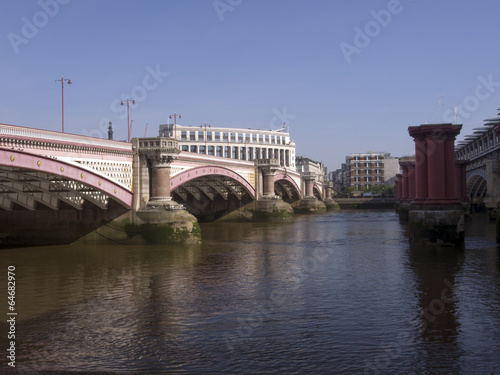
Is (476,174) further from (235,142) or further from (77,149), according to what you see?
(235,142)

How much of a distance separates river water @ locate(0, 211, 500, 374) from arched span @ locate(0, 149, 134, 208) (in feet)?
10.9

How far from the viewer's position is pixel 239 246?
2694cm

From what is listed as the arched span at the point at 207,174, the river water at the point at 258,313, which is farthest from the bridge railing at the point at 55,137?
the arched span at the point at 207,174

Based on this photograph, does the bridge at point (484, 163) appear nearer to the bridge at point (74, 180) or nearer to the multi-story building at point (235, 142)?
the bridge at point (74, 180)

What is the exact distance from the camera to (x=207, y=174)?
36.6 m

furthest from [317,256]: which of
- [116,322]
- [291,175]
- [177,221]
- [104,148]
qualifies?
[291,175]

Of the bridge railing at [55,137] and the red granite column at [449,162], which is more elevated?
the bridge railing at [55,137]

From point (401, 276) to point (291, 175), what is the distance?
1907 inches

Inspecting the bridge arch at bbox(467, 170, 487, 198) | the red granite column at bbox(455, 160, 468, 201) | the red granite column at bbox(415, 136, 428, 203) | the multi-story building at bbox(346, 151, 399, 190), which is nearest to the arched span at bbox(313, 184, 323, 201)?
the bridge arch at bbox(467, 170, 487, 198)

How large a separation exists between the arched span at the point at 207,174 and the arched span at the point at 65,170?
540cm

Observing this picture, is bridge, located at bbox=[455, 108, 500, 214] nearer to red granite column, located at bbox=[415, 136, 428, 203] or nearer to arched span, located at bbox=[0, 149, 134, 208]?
red granite column, located at bbox=[415, 136, 428, 203]

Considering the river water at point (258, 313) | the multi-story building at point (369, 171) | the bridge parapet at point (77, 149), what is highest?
the multi-story building at point (369, 171)

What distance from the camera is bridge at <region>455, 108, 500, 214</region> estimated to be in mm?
43156

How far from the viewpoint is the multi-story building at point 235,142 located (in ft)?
357
